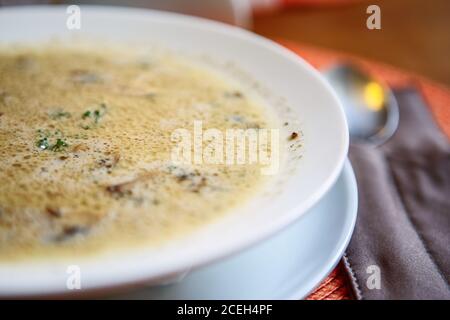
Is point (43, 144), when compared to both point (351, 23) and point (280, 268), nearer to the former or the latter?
point (280, 268)

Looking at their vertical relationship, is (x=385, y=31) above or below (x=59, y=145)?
above

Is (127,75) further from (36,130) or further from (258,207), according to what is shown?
(258,207)

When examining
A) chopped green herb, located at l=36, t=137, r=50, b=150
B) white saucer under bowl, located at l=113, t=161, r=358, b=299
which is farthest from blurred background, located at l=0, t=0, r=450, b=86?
white saucer under bowl, located at l=113, t=161, r=358, b=299

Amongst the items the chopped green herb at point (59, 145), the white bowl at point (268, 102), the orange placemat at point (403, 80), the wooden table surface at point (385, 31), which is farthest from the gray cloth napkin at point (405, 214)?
the wooden table surface at point (385, 31)

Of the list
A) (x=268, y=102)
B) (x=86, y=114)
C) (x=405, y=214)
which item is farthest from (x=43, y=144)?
(x=405, y=214)

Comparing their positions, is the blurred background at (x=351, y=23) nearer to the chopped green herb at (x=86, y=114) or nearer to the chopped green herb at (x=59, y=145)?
the chopped green herb at (x=86, y=114)

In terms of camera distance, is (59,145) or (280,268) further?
(59,145)
